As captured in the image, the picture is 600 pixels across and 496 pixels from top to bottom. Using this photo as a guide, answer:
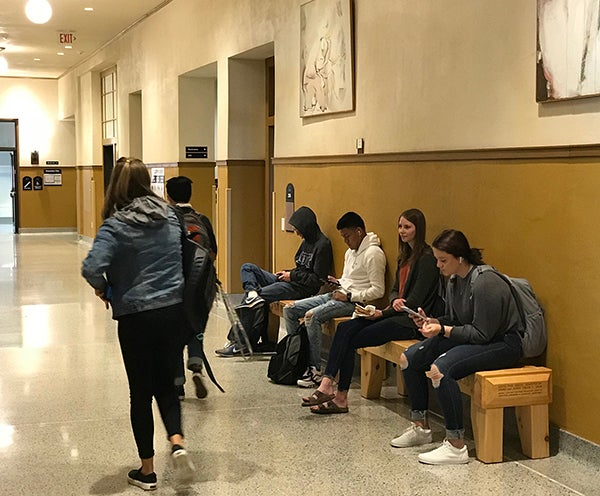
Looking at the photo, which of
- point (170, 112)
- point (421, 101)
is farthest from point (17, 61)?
point (421, 101)

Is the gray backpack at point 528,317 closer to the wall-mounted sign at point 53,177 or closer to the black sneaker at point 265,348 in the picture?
the black sneaker at point 265,348

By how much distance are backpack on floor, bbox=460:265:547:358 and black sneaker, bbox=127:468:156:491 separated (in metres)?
1.97

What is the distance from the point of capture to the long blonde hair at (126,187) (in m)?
4.05

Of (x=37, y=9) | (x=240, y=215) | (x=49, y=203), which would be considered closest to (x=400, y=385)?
(x=240, y=215)

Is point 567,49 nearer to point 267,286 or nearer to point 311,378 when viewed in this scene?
point 311,378

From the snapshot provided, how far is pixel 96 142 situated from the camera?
1895 cm

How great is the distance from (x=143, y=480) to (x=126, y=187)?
1417 millimetres

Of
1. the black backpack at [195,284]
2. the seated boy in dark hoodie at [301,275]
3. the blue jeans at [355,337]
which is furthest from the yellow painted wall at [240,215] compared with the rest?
the black backpack at [195,284]

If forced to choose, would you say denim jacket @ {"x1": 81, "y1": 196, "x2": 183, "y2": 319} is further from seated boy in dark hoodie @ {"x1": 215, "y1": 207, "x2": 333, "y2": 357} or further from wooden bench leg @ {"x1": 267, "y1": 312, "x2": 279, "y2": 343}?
wooden bench leg @ {"x1": 267, "y1": 312, "x2": 279, "y2": 343}

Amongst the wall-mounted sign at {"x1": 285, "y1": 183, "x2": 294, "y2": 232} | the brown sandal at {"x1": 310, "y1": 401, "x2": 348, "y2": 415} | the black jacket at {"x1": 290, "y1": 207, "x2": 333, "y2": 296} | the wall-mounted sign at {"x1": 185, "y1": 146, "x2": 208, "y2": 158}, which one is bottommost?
the brown sandal at {"x1": 310, "y1": 401, "x2": 348, "y2": 415}

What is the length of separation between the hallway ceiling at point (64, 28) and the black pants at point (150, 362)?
930cm

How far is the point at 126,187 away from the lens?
4055 millimetres

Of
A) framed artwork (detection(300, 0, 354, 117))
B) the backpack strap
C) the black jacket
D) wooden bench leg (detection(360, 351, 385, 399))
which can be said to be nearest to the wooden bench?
the backpack strap

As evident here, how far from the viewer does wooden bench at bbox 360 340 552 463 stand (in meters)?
4.44
